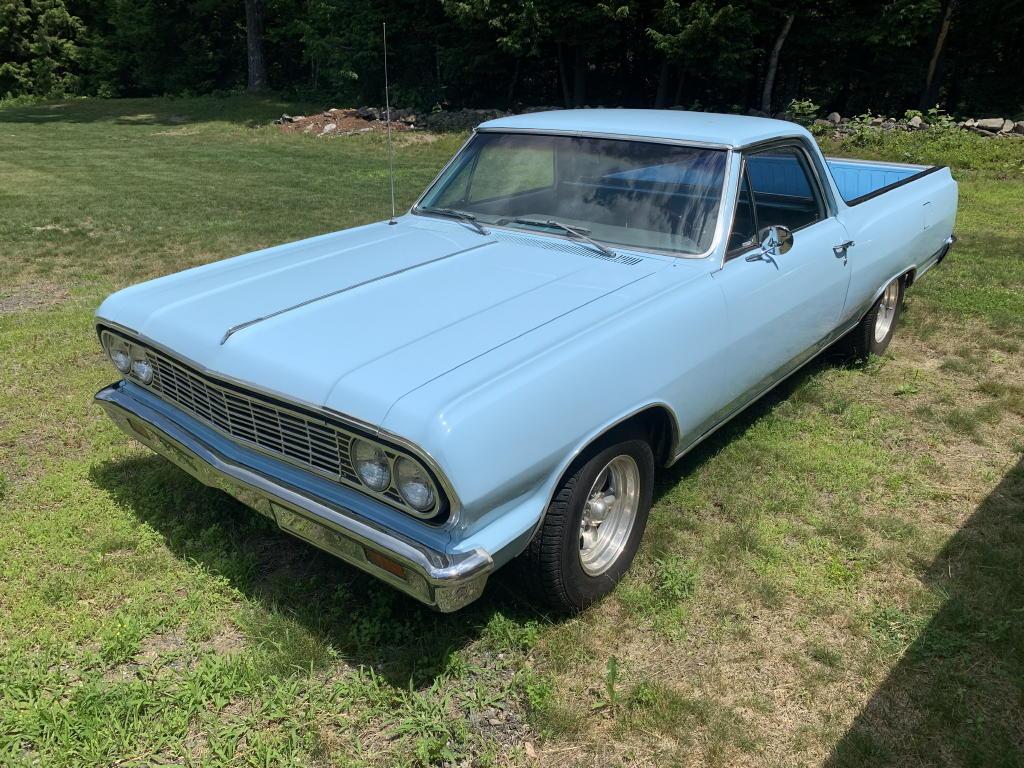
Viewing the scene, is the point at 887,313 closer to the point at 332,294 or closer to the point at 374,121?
the point at 332,294

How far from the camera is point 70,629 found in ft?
9.33

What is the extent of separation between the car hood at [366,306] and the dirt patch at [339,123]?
16201mm

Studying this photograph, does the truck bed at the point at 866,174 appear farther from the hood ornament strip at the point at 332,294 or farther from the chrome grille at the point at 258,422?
the chrome grille at the point at 258,422

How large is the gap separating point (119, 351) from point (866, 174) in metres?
5.17

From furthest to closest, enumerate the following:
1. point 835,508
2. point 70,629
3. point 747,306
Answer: point 835,508
point 747,306
point 70,629

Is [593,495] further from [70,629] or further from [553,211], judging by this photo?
[70,629]

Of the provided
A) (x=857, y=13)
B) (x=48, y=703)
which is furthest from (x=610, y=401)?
(x=857, y=13)

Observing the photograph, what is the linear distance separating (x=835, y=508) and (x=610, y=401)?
161 centimetres

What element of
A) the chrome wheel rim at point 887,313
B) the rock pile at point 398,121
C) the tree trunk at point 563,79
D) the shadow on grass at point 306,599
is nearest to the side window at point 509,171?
the shadow on grass at point 306,599

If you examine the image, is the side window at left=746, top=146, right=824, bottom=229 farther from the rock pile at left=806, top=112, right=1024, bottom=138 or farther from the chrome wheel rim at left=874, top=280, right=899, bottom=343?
the rock pile at left=806, top=112, right=1024, bottom=138

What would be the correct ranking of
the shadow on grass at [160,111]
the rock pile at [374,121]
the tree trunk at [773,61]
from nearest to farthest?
the tree trunk at [773,61] < the rock pile at [374,121] < the shadow on grass at [160,111]

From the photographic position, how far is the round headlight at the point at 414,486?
2260mm

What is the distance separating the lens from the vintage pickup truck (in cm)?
233

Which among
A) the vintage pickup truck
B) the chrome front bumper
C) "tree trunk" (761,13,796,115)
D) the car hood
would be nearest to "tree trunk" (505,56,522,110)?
"tree trunk" (761,13,796,115)
